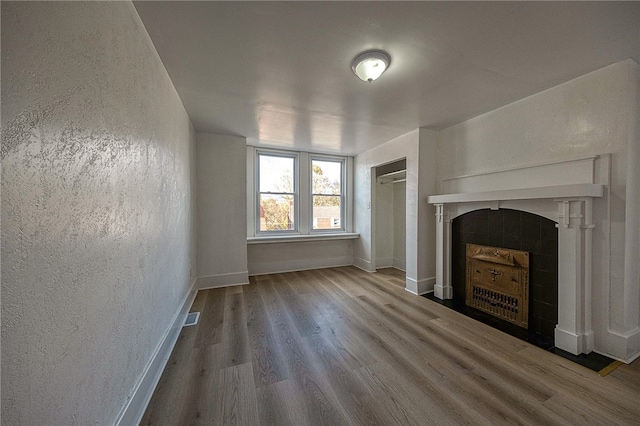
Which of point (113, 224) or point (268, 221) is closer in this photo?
point (113, 224)

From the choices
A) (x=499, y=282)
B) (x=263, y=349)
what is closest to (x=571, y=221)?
(x=499, y=282)

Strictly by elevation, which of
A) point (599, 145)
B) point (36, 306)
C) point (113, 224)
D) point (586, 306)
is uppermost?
→ point (599, 145)

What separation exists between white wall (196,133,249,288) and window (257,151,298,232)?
2.13ft

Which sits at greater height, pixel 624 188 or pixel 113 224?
pixel 624 188

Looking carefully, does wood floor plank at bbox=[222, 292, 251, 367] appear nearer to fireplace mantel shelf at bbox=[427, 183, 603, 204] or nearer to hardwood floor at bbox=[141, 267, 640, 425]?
hardwood floor at bbox=[141, 267, 640, 425]

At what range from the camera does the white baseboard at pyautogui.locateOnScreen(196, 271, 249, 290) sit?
3.41 meters

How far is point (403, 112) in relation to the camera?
2.68m

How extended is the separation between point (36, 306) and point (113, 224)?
494 millimetres

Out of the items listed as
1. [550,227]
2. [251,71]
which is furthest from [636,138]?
[251,71]

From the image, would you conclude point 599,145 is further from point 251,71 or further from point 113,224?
point 113,224

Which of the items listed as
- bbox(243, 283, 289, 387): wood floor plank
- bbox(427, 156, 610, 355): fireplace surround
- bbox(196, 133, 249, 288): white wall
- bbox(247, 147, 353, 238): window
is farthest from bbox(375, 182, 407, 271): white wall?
bbox(243, 283, 289, 387): wood floor plank

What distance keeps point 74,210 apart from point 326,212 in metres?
4.06

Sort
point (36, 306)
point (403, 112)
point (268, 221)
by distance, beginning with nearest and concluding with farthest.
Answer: point (36, 306) → point (403, 112) → point (268, 221)

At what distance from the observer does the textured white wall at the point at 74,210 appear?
0.60 m
